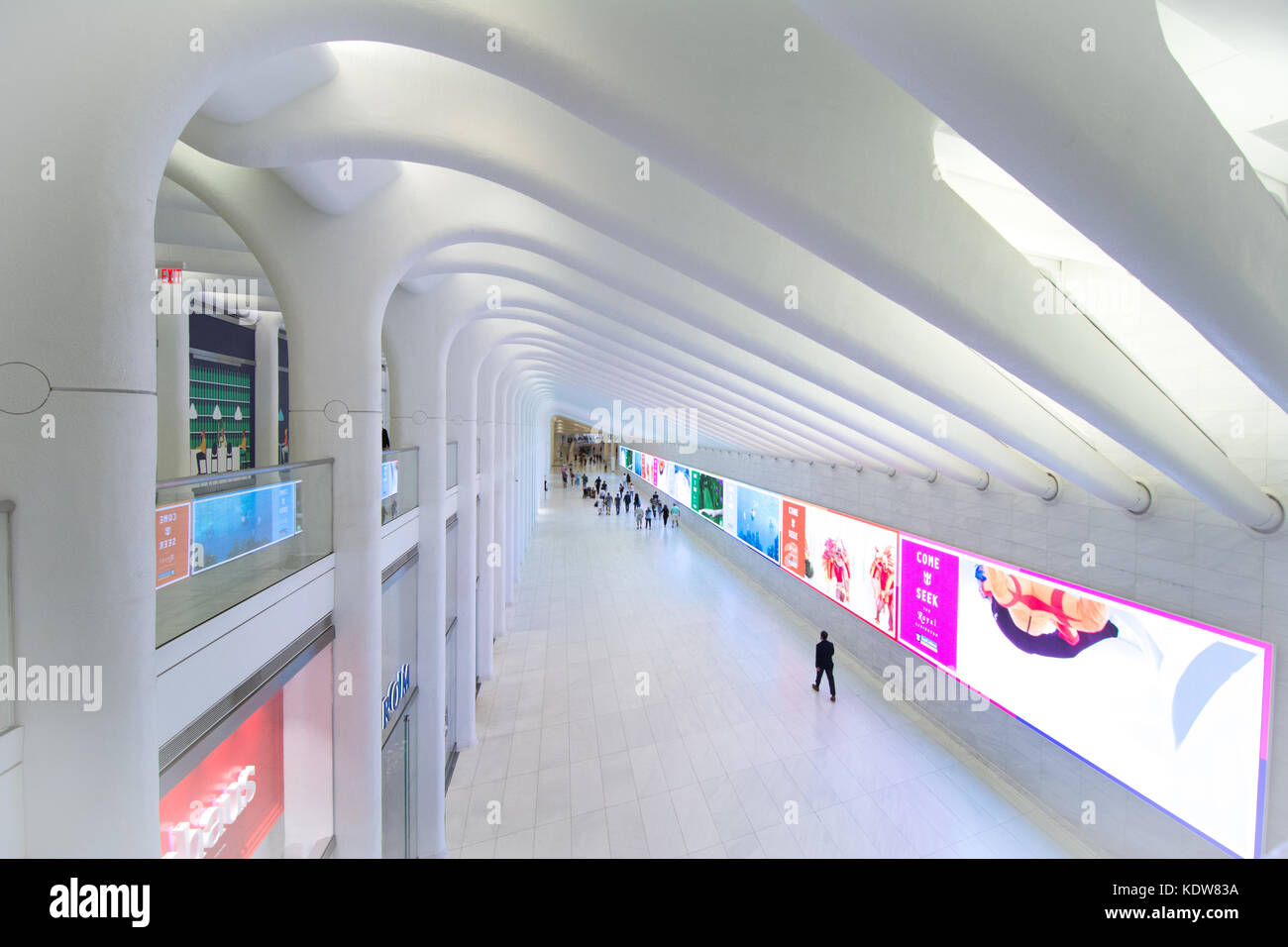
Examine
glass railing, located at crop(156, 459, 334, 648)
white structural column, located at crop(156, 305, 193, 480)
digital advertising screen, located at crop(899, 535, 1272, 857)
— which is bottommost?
digital advertising screen, located at crop(899, 535, 1272, 857)

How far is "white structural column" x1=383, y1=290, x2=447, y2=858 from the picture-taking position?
5.92 metres

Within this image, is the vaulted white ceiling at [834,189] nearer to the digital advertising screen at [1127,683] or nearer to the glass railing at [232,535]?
the digital advertising screen at [1127,683]

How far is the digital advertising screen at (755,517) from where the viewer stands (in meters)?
13.9

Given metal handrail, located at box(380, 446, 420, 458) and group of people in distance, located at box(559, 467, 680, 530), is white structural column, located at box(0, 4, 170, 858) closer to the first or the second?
metal handrail, located at box(380, 446, 420, 458)

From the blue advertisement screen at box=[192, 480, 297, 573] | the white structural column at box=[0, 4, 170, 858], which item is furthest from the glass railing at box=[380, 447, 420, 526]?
the white structural column at box=[0, 4, 170, 858]

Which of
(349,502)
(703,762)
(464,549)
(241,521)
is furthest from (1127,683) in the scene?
(464,549)

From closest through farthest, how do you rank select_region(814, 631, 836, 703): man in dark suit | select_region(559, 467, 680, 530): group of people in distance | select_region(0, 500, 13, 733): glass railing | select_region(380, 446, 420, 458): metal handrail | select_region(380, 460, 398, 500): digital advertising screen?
select_region(0, 500, 13, 733): glass railing → select_region(380, 460, 398, 500): digital advertising screen → select_region(380, 446, 420, 458): metal handrail → select_region(814, 631, 836, 703): man in dark suit → select_region(559, 467, 680, 530): group of people in distance

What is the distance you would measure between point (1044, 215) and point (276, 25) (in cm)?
478

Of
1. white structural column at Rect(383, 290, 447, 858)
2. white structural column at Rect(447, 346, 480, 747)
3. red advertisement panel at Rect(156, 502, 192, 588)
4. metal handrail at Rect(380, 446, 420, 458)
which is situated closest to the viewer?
red advertisement panel at Rect(156, 502, 192, 588)

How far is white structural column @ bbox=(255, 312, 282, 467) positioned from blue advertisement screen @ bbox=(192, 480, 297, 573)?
11084mm

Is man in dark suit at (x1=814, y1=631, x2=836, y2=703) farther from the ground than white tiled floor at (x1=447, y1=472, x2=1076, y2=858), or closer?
farther from the ground

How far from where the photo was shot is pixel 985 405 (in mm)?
4453

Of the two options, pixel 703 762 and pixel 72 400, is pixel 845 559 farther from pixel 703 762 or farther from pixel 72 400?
pixel 72 400

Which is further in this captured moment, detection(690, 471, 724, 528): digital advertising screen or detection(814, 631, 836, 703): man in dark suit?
detection(690, 471, 724, 528): digital advertising screen
